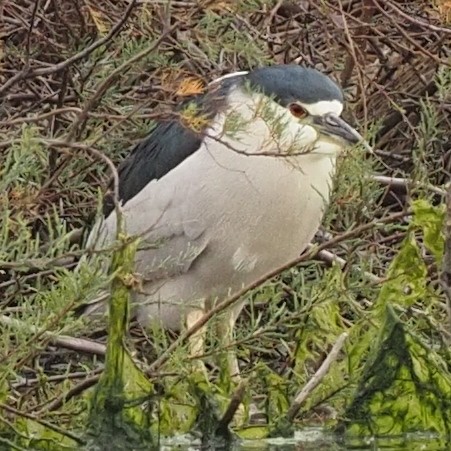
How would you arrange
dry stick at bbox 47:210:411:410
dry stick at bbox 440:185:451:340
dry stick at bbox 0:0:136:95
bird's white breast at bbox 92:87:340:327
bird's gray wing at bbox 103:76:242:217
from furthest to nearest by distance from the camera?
bird's gray wing at bbox 103:76:242:217 → bird's white breast at bbox 92:87:340:327 → dry stick at bbox 0:0:136:95 → dry stick at bbox 440:185:451:340 → dry stick at bbox 47:210:411:410

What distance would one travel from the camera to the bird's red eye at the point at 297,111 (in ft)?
13.5

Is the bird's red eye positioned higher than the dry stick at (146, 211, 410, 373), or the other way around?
the bird's red eye

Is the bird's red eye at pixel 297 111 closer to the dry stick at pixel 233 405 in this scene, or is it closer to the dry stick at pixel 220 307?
the dry stick at pixel 220 307

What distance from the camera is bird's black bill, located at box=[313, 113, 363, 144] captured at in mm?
4016

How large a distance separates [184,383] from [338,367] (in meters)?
0.38

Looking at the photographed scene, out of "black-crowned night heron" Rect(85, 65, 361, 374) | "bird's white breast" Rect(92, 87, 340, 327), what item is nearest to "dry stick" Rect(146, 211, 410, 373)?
"black-crowned night heron" Rect(85, 65, 361, 374)

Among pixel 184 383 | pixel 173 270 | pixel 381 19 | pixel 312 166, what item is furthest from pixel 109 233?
pixel 381 19

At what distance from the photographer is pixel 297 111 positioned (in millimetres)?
4117

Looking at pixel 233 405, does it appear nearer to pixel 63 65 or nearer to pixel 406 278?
pixel 406 278

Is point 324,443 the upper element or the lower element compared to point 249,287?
lower

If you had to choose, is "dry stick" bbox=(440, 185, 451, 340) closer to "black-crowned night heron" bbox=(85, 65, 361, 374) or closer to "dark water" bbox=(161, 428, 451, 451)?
"dark water" bbox=(161, 428, 451, 451)

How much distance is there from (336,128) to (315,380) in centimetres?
88

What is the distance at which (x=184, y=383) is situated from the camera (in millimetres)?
3480

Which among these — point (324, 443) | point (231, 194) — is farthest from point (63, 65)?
point (324, 443)
